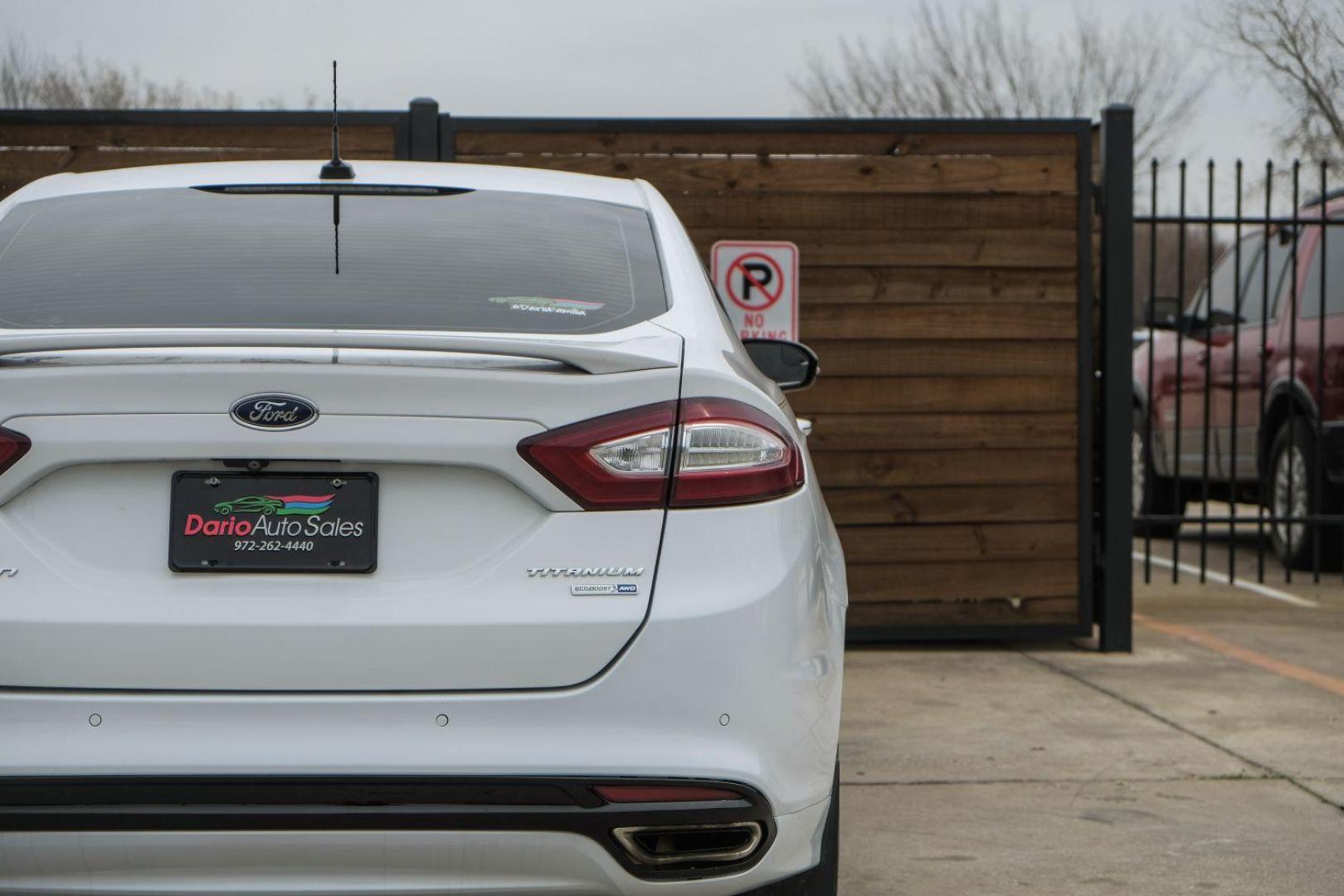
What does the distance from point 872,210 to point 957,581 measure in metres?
1.61

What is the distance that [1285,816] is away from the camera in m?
4.39

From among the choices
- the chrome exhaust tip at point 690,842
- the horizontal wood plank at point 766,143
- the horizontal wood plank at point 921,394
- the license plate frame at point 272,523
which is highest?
the horizontal wood plank at point 766,143

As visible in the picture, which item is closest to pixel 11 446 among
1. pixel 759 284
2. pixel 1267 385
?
pixel 759 284

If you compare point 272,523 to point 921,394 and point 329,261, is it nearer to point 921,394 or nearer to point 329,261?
point 329,261

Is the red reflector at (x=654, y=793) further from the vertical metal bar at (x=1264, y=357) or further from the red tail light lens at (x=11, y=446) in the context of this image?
the vertical metal bar at (x=1264, y=357)

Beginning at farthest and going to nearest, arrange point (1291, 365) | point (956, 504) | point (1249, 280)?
point (1249, 280) → point (1291, 365) → point (956, 504)

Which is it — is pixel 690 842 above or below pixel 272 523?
below

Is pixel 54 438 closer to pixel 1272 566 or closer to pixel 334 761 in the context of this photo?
pixel 334 761

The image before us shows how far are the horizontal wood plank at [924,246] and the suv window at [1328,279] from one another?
3.02 metres

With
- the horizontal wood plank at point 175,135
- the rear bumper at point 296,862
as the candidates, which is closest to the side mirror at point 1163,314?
the horizontal wood plank at point 175,135

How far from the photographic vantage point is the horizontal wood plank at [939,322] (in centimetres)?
690

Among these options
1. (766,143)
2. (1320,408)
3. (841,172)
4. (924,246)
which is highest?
(766,143)

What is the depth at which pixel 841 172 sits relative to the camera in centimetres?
689

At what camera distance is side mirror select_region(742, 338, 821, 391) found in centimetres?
395
